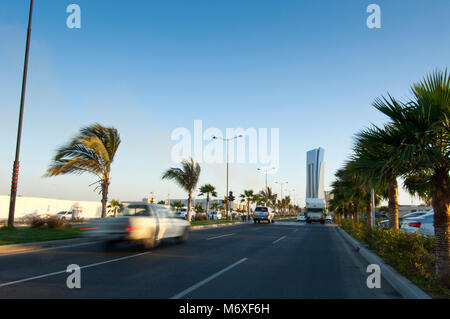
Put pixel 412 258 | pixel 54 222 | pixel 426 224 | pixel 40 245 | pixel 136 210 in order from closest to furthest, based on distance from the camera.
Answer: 1. pixel 412 258
2. pixel 40 245
3. pixel 136 210
4. pixel 426 224
5. pixel 54 222

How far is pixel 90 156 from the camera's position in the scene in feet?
72.9

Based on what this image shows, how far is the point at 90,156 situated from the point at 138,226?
12.5 m

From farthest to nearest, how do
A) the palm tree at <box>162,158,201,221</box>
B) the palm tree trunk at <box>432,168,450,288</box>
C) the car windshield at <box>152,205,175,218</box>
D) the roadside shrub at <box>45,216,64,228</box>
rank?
1. the palm tree at <box>162,158,201,221</box>
2. the roadside shrub at <box>45,216,64,228</box>
3. the car windshield at <box>152,205,175,218</box>
4. the palm tree trunk at <box>432,168,450,288</box>

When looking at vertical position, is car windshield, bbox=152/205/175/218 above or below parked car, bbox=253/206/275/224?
above

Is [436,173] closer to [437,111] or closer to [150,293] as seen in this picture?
[437,111]

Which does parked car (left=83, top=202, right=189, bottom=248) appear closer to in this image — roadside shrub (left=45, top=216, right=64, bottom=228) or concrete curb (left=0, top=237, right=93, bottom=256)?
concrete curb (left=0, top=237, right=93, bottom=256)

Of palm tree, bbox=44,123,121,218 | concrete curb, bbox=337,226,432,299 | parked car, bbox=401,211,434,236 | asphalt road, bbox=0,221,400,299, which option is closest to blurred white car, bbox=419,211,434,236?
parked car, bbox=401,211,434,236

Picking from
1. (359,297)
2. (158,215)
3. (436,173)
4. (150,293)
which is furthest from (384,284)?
(158,215)

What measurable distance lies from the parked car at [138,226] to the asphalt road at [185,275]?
1.86 feet

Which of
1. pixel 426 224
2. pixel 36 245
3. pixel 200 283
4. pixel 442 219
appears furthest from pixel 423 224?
pixel 36 245

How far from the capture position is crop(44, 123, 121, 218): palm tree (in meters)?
21.6

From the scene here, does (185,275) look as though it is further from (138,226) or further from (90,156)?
(90,156)

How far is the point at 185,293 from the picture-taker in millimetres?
6035

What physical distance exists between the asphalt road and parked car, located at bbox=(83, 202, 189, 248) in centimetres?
57
